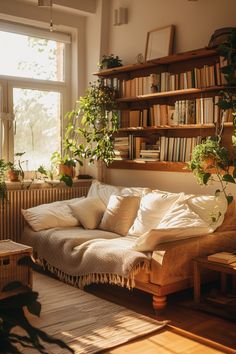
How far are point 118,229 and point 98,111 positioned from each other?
1.45 meters

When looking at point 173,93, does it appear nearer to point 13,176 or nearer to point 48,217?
point 48,217

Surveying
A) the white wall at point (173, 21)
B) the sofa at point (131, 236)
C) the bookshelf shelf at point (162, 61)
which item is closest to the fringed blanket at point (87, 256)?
the sofa at point (131, 236)

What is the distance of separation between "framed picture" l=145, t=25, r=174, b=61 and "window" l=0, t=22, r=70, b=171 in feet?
4.27

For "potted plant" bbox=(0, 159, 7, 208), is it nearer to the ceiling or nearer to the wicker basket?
the wicker basket

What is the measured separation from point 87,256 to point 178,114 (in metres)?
1.65

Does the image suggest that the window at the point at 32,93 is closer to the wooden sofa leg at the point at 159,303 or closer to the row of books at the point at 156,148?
the row of books at the point at 156,148

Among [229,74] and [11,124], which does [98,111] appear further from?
[229,74]

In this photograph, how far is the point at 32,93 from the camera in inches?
207

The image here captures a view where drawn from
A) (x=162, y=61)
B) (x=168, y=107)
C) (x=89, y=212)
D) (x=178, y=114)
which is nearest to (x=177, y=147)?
(x=178, y=114)

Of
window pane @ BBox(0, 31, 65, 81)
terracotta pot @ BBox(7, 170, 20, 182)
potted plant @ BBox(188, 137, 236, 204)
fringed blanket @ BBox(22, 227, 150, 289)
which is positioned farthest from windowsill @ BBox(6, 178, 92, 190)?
potted plant @ BBox(188, 137, 236, 204)

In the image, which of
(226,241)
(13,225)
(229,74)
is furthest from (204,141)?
(13,225)

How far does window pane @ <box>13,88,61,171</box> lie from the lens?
5145 millimetres

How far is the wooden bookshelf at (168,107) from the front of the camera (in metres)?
4.00

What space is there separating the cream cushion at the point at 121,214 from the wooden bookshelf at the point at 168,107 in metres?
0.53
